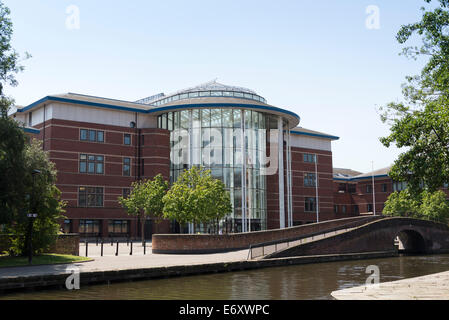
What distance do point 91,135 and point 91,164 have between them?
3020 mm

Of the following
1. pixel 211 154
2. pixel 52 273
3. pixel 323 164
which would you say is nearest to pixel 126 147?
pixel 211 154

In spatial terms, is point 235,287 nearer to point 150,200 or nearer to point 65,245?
point 65,245

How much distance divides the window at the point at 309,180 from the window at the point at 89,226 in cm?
3001

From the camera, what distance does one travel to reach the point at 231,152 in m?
50.8

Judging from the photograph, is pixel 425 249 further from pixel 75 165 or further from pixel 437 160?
pixel 75 165

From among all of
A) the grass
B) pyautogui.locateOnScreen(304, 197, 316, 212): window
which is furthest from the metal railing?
pyautogui.locateOnScreen(304, 197, 316, 212): window

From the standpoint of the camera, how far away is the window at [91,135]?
1975 inches

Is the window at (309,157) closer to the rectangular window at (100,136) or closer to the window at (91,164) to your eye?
the rectangular window at (100,136)

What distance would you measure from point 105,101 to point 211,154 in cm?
1321

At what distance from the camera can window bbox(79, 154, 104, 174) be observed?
164 feet

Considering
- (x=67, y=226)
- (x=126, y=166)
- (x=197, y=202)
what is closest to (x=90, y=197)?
(x=67, y=226)

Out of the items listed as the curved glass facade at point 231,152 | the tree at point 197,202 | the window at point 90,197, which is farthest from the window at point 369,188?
the tree at point 197,202

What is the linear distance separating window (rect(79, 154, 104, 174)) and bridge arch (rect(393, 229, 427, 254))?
30.7m

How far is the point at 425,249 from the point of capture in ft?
157
